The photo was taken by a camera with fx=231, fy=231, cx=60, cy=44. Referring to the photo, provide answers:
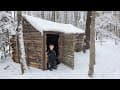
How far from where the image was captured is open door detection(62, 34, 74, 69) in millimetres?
9410

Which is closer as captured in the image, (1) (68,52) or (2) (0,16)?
(1) (68,52)

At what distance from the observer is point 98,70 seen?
9484 millimetres

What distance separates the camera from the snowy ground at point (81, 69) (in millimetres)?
8422

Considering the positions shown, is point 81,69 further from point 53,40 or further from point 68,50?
point 53,40

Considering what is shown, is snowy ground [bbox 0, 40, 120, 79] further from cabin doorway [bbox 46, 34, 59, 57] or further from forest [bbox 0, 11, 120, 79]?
cabin doorway [bbox 46, 34, 59, 57]

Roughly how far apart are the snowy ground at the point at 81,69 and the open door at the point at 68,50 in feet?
0.78

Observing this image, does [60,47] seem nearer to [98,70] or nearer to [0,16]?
[98,70]

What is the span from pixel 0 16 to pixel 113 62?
5633mm

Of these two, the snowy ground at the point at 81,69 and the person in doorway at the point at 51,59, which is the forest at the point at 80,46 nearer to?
the snowy ground at the point at 81,69

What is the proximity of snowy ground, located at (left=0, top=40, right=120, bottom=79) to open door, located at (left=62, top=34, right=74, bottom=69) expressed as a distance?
236 millimetres

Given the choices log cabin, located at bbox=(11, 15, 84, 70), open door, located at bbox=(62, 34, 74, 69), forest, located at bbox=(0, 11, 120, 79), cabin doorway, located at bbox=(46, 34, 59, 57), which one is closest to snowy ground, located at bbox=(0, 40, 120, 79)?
forest, located at bbox=(0, 11, 120, 79)
